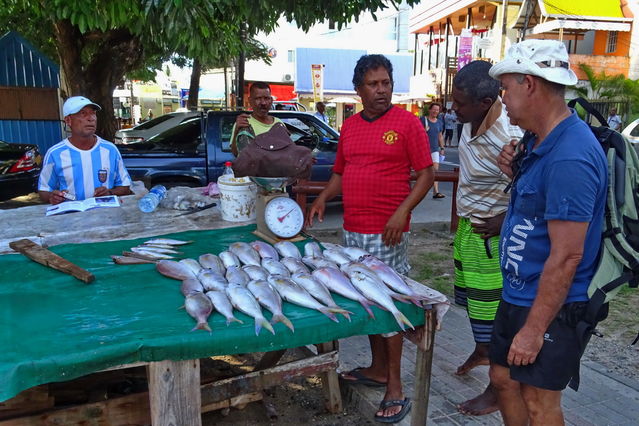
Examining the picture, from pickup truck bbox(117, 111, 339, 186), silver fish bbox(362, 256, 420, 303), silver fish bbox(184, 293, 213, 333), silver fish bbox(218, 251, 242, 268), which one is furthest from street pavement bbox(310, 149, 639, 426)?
pickup truck bbox(117, 111, 339, 186)

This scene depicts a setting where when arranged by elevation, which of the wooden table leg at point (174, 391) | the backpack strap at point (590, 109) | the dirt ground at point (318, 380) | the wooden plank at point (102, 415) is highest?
the backpack strap at point (590, 109)

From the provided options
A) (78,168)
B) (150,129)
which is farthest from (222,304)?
(150,129)

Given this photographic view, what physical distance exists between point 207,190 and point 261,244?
1.79 meters

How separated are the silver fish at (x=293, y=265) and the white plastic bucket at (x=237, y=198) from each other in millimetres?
950

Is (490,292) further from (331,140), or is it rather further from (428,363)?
(331,140)

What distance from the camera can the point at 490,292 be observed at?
2.76 metres

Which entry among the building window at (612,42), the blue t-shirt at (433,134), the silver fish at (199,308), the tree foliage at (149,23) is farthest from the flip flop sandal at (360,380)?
the building window at (612,42)

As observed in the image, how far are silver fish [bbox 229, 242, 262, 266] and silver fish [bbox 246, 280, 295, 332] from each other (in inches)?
13.2

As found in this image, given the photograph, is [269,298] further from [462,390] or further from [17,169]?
[17,169]

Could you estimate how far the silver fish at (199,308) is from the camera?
1.74 meters

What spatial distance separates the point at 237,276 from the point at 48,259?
1.01m

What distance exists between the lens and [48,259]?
2406 millimetres

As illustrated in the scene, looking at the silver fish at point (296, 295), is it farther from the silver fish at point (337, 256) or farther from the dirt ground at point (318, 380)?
the dirt ground at point (318, 380)

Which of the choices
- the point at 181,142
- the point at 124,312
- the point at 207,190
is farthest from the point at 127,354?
the point at 181,142
